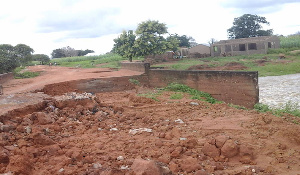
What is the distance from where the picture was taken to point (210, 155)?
4.44 m

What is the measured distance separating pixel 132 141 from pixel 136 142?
88mm

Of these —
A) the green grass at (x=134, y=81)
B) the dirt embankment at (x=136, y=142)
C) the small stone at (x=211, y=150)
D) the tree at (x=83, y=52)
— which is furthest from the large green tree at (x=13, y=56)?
the tree at (x=83, y=52)

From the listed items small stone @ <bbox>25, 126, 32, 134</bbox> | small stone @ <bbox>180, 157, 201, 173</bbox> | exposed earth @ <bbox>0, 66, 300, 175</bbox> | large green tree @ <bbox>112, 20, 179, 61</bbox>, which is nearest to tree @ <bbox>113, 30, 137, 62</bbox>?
large green tree @ <bbox>112, 20, 179, 61</bbox>

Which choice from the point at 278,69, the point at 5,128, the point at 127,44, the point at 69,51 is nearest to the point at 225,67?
the point at 278,69

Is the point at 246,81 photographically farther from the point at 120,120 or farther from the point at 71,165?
the point at 71,165

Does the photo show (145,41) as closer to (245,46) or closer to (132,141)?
(245,46)

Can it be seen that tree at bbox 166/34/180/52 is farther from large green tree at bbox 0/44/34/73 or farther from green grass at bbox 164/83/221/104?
green grass at bbox 164/83/221/104

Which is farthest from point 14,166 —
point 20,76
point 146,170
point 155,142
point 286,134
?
point 20,76

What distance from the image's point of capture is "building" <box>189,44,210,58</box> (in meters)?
35.5

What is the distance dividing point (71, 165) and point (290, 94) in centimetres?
1289

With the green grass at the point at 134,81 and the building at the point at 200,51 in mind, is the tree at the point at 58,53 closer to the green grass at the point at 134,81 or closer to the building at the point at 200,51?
the building at the point at 200,51

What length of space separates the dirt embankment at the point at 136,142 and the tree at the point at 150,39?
60.1 ft

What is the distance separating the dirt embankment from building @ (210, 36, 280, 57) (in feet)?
92.5

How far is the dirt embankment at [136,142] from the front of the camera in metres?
3.88
